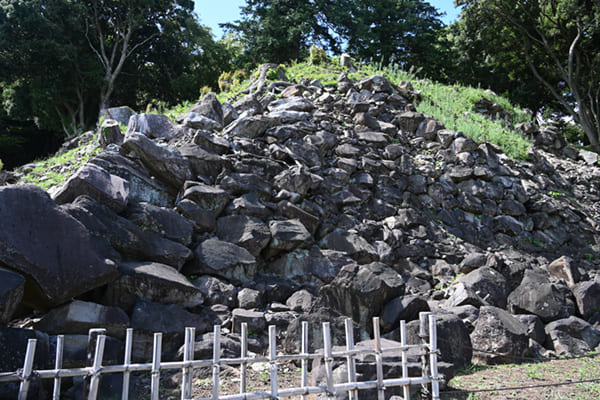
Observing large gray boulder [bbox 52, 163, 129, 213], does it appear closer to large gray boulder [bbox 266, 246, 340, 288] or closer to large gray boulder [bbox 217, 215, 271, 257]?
large gray boulder [bbox 217, 215, 271, 257]

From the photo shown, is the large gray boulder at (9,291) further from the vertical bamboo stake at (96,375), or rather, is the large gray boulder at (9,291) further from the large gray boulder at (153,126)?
the large gray boulder at (153,126)

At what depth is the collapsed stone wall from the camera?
16.6 feet

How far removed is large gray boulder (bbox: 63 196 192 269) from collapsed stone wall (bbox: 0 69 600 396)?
3 cm

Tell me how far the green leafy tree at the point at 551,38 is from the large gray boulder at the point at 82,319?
16574 millimetres

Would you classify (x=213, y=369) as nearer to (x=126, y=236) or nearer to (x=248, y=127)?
(x=126, y=236)

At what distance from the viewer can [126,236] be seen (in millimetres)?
5883

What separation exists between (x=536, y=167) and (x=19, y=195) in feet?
38.7

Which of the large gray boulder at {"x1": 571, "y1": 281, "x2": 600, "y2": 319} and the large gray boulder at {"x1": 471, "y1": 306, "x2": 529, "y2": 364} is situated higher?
the large gray boulder at {"x1": 571, "y1": 281, "x2": 600, "y2": 319}

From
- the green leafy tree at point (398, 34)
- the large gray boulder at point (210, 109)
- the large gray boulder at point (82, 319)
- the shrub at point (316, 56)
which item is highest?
the green leafy tree at point (398, 34)

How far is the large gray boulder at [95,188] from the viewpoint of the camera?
20.2 ft

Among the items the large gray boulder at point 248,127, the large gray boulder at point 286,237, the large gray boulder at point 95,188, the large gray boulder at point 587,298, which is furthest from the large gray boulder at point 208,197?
the large gray boulder at point 587,298

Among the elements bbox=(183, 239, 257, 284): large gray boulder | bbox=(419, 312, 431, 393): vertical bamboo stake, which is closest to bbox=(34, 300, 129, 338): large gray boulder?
bbox=(183, 239, 257, 284): large gray boulder

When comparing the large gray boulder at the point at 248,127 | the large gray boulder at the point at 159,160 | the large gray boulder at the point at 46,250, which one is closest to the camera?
the large gray boulder at the point at 46,250

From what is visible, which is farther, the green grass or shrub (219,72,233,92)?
shrub (219,72,233,92)
